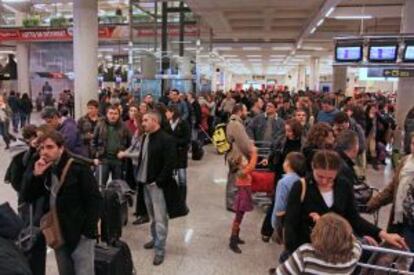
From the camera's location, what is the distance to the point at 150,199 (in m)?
4.47

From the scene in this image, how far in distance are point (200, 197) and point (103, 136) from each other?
2048 millimetres

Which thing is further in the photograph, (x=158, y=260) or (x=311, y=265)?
(x=158, y=260)

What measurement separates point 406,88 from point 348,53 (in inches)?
61.1

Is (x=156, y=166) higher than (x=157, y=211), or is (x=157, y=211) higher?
(x=156, y=166)

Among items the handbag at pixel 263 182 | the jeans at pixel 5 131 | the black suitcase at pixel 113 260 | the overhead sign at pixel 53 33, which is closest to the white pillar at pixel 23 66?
the overhead sign at pixel 53 33

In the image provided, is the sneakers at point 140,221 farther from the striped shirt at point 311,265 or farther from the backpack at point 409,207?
the striped shirt at point 311,265

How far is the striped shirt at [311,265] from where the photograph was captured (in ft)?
7.20

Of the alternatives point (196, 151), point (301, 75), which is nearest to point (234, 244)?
point (196, 151)

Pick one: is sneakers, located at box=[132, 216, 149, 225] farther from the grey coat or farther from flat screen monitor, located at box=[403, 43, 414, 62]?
flat screen monitor, located at box=[403, 43, 414, 62]

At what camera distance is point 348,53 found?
10.4 meters

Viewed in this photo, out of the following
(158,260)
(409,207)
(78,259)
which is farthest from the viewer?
(158,260)

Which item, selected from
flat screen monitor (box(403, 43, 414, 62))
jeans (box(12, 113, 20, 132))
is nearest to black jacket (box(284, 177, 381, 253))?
flat screen monitor (box(403, 43, 414, 62))

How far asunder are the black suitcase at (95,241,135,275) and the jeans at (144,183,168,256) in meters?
0.65

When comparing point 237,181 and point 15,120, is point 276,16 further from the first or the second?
point 237,181
